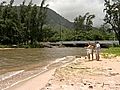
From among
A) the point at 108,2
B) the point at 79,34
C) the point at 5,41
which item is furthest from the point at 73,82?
the point at 79,34

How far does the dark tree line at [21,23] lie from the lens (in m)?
99.6

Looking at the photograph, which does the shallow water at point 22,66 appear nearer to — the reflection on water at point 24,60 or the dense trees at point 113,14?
the reflection on water at point 24,60

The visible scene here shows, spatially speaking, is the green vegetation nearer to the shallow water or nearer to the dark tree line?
the dark tree line

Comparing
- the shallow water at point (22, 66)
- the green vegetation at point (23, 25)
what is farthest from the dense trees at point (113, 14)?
the shallow water at point (22, 66)

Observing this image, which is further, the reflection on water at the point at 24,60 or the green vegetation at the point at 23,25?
the green vegetation at the point at 23,25

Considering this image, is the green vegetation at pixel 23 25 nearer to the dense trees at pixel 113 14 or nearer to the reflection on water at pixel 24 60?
the dense trees at pixel 113 14

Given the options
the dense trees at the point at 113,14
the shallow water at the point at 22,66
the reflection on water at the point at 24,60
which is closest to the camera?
the shallow water at the point at 22,66

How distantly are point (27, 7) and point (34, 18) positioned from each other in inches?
192

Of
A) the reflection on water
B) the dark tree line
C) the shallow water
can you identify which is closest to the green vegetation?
the dark tree line

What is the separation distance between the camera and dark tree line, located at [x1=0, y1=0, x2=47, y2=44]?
99.6 metres

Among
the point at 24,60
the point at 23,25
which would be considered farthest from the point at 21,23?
the point at 24,60

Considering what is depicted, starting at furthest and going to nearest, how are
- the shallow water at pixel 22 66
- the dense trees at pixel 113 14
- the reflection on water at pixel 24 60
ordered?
the dense trees at pixel 113 14 < the reflection on water at pixel 24 60 < the shallow water at pixel 22 66

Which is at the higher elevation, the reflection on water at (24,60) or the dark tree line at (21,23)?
the dark tree line at (21,23)

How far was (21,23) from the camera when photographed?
4141 inches
